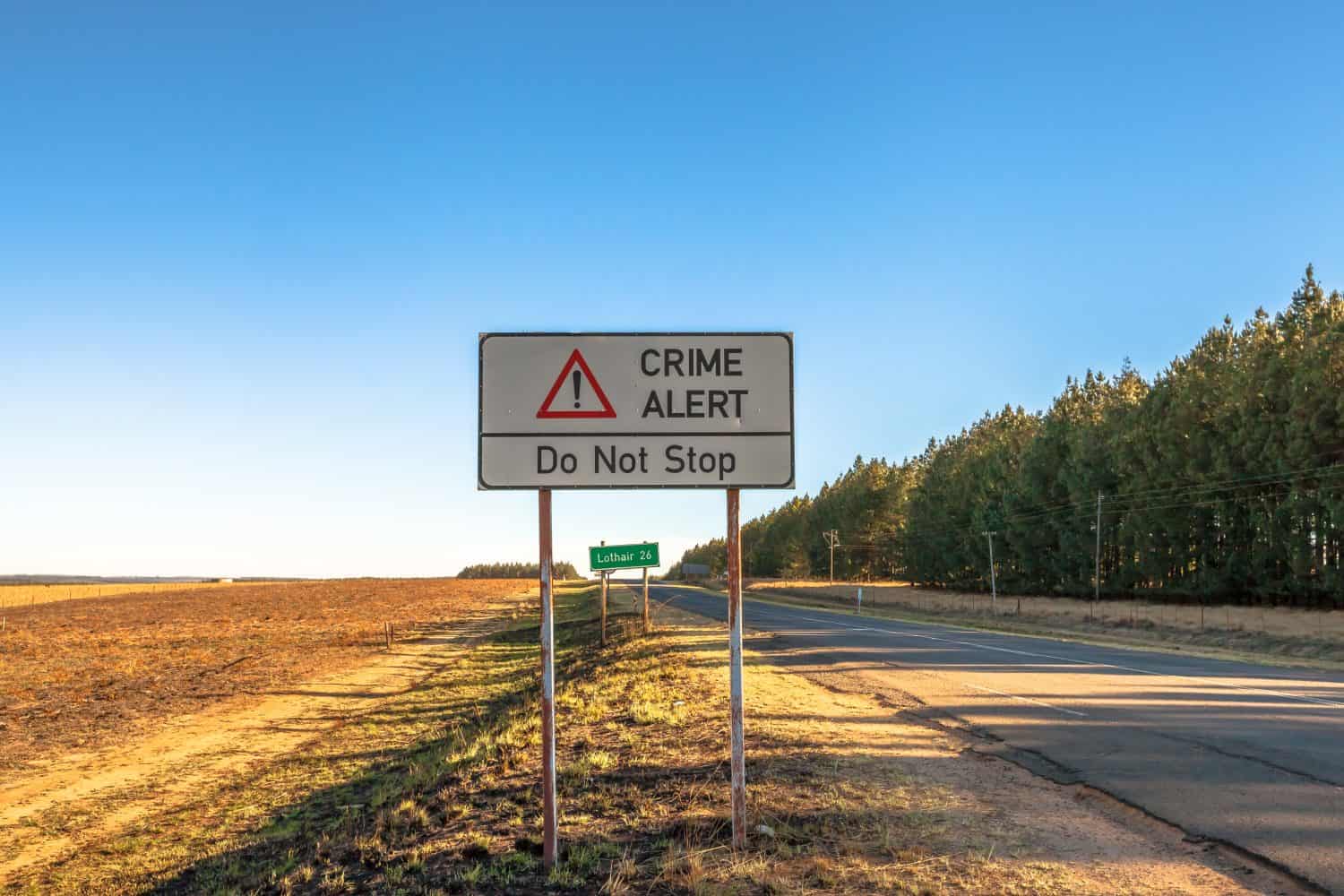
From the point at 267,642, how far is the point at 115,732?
72.8ft

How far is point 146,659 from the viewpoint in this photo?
107 feet

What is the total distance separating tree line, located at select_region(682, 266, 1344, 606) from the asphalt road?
25.9 m

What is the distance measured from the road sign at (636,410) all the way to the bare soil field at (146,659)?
48.1 feet

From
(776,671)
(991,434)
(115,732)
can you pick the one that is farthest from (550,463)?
(991,434)

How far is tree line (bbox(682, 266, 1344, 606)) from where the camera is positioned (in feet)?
133

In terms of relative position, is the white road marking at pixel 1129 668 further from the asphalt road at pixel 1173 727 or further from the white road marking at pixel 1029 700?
the white road marking at pixel 1029 700

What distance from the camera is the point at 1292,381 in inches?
1601

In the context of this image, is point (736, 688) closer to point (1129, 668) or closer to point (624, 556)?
point (1129, 668)

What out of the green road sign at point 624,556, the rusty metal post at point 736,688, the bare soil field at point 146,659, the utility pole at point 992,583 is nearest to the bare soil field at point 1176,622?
the utility pole at point 992,583

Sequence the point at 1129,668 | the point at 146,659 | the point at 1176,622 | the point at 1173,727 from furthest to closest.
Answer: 1. the point at 1176,622
2. the point at 146,659
3. the point at 1129,668
4. the point at 1173,727

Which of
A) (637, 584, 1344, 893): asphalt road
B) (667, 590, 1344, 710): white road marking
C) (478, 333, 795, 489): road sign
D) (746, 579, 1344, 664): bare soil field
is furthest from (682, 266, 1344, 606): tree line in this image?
(478, 333, 795, 489): road sign

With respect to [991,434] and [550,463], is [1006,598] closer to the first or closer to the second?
[991,434]

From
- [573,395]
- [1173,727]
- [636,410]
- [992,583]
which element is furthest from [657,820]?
[992,583]

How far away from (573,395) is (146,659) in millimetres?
33375
